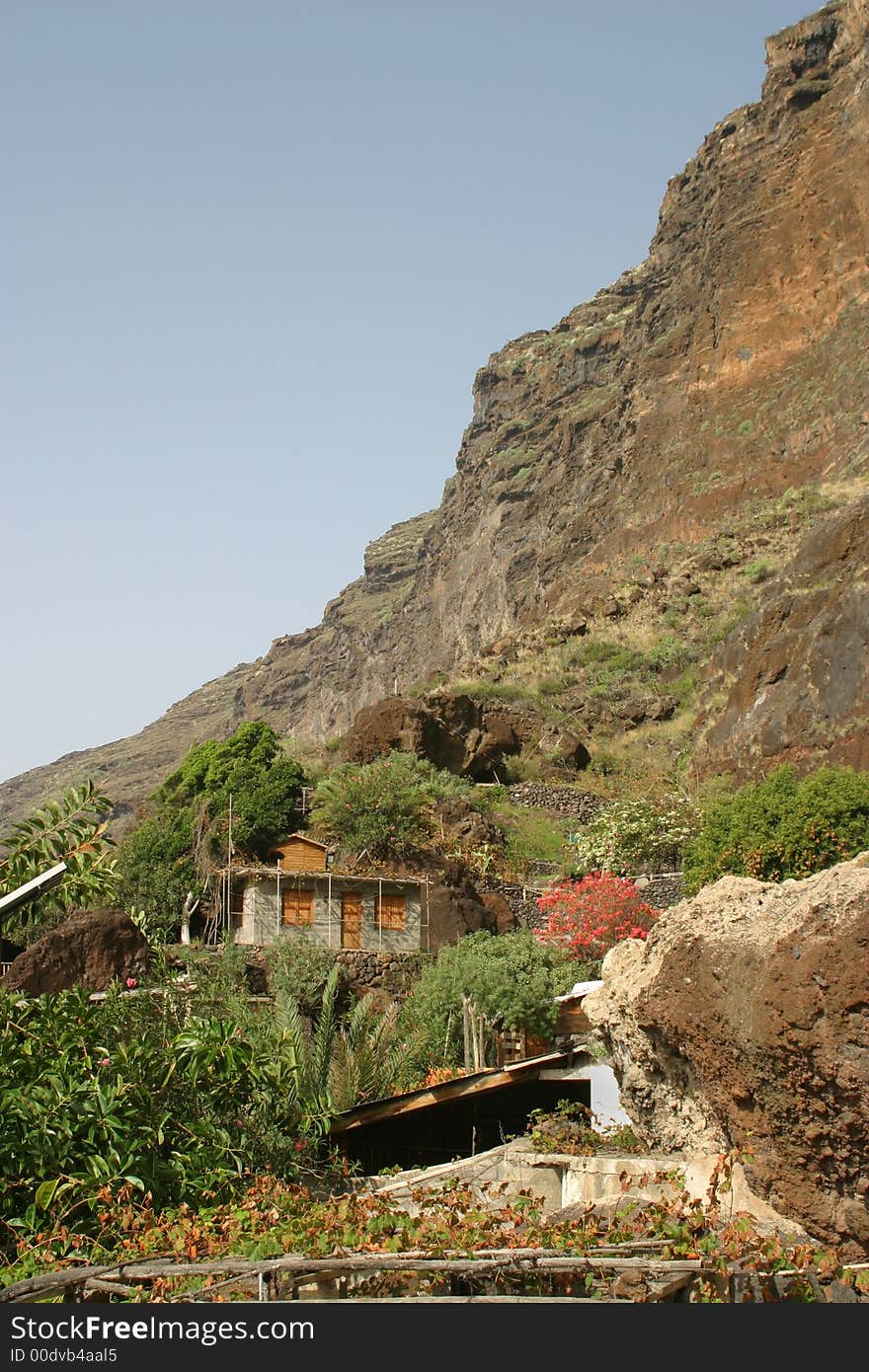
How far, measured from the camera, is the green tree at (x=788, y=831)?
19.3 metres

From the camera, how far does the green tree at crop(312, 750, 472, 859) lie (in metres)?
25.2

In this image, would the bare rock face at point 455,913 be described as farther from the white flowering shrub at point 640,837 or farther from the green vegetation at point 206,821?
the green vegetation at point 206,821

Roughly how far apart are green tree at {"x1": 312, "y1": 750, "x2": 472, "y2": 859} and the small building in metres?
1.59

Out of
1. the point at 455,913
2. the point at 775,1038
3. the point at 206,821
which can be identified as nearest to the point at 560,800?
the point at 455,913

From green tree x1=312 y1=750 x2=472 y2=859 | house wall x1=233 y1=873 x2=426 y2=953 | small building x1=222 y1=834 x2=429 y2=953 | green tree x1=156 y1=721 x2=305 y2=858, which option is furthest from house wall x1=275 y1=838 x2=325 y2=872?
house wall x1=233 y1=873 x2=426 y2=953

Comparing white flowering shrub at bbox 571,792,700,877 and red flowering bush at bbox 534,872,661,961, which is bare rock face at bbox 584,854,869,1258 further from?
white flowering shrub at bbox 571,792,700,877

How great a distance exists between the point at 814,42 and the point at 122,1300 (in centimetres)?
7062

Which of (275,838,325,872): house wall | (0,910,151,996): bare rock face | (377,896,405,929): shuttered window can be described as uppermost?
(275,838,325,872): house wall

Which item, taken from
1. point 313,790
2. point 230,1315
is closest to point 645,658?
point 313,790

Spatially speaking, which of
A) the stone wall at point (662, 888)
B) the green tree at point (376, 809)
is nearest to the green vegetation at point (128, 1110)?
the green tree at point (376, 809)

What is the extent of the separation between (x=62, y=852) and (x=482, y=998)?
8.47 meters

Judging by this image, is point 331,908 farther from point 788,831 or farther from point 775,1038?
point 775,1038

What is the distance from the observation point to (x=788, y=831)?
19719mm

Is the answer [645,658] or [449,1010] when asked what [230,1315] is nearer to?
[449,1010]
